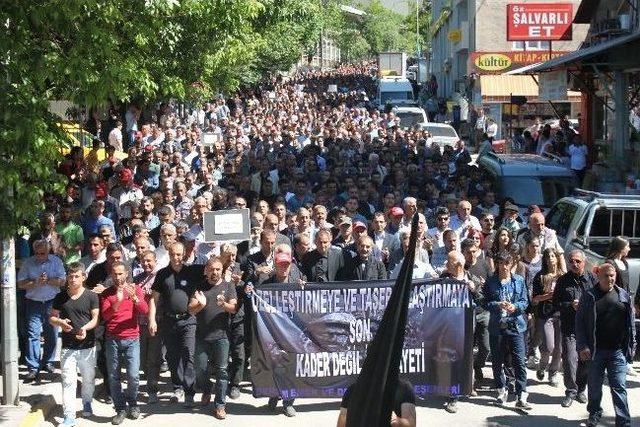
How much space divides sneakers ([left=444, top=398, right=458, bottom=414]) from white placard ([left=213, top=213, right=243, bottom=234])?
9.43ft

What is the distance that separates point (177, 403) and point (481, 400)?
3019 millimetres

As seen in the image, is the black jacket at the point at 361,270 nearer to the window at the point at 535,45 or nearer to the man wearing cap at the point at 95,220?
the man wearing cap at the point at 95,220

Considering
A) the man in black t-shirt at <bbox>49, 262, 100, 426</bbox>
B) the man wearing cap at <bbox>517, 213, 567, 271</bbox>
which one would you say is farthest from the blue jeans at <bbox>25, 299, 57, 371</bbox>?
the man wearing cap at <bbox>517, 213, 567, 271</bbox>

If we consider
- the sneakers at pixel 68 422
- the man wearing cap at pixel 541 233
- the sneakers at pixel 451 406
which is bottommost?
the sneakers at pixel 451 406

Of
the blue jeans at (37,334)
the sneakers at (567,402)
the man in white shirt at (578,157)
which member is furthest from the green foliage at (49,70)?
the man in white shirt at (578,157)

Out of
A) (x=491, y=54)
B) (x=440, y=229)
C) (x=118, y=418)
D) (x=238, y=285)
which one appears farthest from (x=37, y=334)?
(x=491, y=54)

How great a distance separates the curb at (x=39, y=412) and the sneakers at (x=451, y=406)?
3.79 meters

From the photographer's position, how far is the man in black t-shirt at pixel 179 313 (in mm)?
10938

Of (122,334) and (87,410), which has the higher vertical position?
(122,334)

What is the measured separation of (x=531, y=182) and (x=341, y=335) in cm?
834

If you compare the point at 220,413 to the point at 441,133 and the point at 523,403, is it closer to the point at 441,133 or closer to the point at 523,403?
the point at 523,403

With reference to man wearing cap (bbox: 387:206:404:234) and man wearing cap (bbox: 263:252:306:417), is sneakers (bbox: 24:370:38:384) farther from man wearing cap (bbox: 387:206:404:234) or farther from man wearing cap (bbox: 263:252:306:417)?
man wearing cap (bbox: 387:206:404:234)

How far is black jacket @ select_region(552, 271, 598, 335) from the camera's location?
1094 cm

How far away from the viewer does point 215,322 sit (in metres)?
10.8
